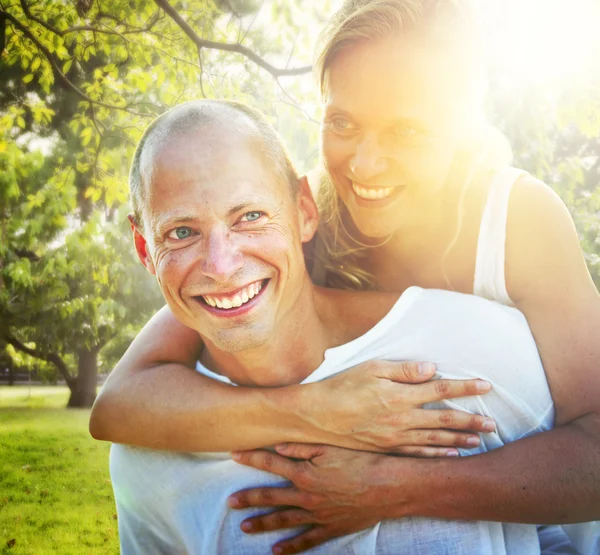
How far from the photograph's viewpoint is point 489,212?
199 centimetres

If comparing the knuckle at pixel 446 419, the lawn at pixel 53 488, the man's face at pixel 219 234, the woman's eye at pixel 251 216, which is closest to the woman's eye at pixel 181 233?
the man's face at pixel 219 234

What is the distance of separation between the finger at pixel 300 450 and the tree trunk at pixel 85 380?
3.56m

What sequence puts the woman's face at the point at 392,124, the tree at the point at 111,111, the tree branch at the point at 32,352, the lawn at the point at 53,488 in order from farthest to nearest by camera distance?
the tree branch at the point at 32,352 → the tree at the point at 111,111 → the lawn at the point at 53,488 → the woman's face at the point at 392,124

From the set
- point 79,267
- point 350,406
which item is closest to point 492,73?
point 350,406

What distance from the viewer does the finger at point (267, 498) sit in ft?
5.75

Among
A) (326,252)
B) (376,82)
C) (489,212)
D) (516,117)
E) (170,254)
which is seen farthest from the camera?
(516,117)

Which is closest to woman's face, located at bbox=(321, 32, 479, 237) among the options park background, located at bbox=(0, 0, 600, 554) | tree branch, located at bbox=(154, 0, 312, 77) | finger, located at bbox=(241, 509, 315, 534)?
finger, located at bbox=(241, 509, 315, 534)

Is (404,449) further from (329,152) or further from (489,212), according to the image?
(329,152)

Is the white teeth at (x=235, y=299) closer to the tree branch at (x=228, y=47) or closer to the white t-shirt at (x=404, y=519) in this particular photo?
the white t-shirt at (x=404, y=519)

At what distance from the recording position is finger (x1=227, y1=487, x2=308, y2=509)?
1.75 m

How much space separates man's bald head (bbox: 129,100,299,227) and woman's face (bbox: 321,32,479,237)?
0.25 m

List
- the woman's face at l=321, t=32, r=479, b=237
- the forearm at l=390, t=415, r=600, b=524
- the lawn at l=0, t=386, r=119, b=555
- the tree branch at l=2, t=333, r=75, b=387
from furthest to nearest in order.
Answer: the tree branch at l=2, t=333, r=75, b=387, the lawn at l=0, t=386, r=119, b=555, the woman's face at l=321, t=32, r=479, b=237, the forearm at l=390, t=415, r=600, b=524

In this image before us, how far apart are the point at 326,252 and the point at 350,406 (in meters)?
0.68

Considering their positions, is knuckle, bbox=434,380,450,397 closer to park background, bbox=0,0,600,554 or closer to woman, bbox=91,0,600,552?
woman, bbox=91,0,600,552
